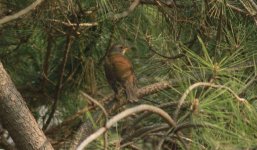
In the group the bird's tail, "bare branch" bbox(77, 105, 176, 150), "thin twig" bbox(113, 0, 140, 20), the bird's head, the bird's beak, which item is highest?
"thin twig" bbox(113, 0, 140, 20)

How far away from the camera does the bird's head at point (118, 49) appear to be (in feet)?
12.8

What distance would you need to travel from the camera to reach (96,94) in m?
4.05

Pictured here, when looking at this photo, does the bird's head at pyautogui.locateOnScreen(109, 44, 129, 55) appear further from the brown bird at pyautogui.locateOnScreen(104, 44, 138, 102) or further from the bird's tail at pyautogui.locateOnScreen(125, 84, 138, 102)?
the bird's tail at pyautogui.locateOnScreen(125, 84, 138, 102)

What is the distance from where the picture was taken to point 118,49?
13.3 feet

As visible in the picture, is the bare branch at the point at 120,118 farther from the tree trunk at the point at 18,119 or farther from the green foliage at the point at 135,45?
the tree trunk at the point at 18,119

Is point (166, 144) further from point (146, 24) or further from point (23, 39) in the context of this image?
point (23, 39)

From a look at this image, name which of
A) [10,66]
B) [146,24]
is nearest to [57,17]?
[146,24]

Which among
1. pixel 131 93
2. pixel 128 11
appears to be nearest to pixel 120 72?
pixel 131 93

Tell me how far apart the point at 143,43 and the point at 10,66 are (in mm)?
710

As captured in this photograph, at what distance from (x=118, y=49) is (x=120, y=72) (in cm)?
23

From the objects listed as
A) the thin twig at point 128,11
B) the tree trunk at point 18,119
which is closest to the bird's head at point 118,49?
the thin twig at point 128,11

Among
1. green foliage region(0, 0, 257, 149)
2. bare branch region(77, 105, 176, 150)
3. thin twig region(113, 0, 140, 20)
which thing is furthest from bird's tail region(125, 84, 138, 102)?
bare branch region(77, 105, 176, 150)

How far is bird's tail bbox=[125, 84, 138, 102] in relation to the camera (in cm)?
379

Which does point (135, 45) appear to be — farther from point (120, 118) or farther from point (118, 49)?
point (120, 118)
